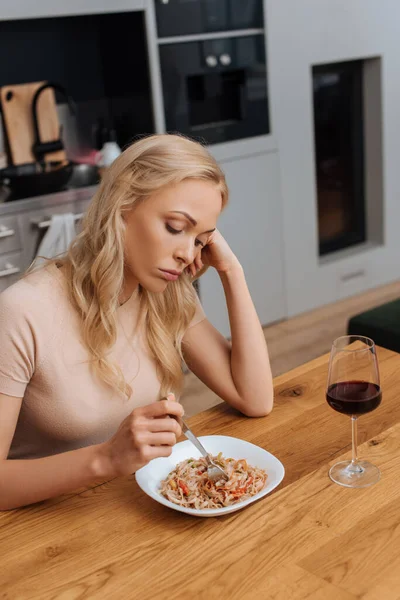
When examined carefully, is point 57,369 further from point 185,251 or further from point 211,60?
point 211,60

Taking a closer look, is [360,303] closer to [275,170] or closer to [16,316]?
[275,170]

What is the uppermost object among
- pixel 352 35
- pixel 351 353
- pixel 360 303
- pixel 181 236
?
pixel 352 35

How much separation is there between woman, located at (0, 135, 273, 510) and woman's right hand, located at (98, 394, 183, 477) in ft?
0.34

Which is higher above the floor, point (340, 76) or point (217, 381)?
point (340, 76)

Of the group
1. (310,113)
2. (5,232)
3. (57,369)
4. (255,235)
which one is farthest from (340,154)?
(57,369)

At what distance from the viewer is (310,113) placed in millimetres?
4000

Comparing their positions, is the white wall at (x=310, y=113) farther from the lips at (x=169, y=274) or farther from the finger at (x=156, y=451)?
the finger at (x=156, y=451)

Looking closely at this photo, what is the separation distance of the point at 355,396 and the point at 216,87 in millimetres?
2728

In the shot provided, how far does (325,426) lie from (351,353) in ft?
0.94

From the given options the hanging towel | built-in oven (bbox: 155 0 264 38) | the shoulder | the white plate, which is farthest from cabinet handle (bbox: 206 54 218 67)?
the white plate

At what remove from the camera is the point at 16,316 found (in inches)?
53.9

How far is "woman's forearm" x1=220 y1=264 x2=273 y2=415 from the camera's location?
151 cm

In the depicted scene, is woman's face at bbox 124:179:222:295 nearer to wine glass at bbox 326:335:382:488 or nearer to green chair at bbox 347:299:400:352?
wine glass at bbox 326:335:382:488

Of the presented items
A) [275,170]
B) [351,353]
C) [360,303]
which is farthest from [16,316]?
[360,303]
